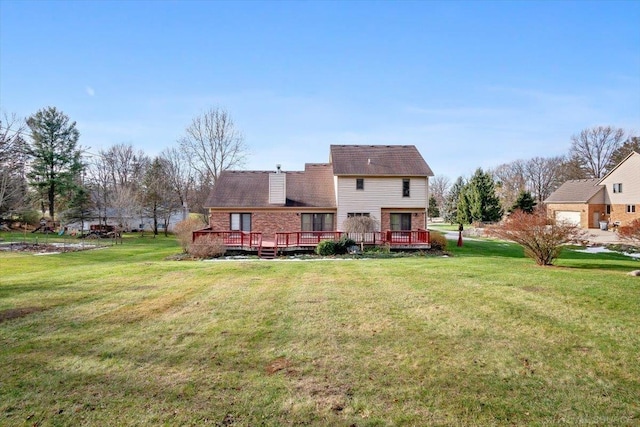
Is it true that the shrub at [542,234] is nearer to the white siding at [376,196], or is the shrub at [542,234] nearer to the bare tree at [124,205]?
the white siding at [376,196]

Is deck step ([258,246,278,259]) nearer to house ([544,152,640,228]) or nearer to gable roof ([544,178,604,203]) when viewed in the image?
house ([544,152,640,228])

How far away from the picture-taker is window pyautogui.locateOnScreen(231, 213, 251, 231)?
72.6ft

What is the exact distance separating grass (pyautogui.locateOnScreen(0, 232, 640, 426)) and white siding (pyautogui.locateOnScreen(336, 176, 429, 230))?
14.0m

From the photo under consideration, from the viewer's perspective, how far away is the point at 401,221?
2259 cm

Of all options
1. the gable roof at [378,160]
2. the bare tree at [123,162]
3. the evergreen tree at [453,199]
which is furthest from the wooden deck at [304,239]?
the evergreen tree at [453,199]

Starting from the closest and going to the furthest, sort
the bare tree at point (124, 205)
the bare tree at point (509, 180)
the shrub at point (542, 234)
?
the shrub at point (542, 234) < the bare tree at point (124, 205) < the bare tree at point (509, 180)

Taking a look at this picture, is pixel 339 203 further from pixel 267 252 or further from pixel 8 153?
pixel 8 153

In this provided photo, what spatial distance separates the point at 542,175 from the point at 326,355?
7033 cm

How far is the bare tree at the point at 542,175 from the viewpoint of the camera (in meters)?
60.4

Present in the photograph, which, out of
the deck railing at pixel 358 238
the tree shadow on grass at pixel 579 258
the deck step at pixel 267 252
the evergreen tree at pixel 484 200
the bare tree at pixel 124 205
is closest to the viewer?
the tree shadow on grass at pixel 579 258

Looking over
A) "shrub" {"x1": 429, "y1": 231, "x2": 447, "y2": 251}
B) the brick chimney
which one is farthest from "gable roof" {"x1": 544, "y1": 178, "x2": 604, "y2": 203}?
the brick chimney

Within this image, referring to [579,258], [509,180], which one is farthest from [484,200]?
[579,258]

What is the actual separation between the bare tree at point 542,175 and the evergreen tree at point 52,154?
69.4 meters

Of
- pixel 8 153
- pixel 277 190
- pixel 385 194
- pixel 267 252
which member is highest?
pixel 8 153
